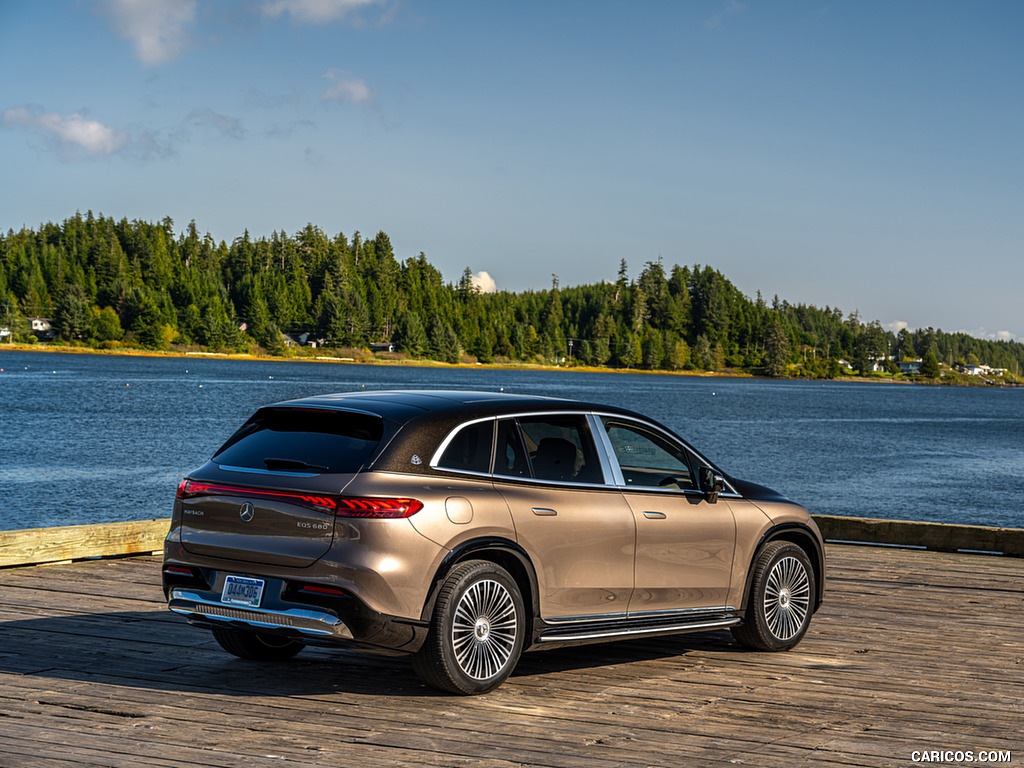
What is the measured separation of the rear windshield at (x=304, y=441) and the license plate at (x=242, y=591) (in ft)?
2.07

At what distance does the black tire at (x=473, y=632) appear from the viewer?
582 cm

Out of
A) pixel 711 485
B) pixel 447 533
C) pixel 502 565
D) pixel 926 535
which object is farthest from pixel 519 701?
pixel 926 535

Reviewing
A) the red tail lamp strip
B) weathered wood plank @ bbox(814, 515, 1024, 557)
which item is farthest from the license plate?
weathered wood plank @ bbox(814, 515, 1024, 557)

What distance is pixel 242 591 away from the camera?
5.79 m

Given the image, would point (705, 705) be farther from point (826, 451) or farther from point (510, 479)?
point (826, 451)

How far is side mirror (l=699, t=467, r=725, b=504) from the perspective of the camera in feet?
24.0

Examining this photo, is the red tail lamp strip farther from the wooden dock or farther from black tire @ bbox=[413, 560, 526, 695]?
the wooden dock

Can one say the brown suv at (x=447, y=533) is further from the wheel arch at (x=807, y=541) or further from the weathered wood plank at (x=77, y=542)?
the weathered wood plank at (x=77, y=542)

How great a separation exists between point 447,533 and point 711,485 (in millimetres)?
2339

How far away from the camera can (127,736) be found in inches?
198

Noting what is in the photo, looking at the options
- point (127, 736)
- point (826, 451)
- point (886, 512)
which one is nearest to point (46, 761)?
point (127, 736)

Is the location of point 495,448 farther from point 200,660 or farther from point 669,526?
point 200,660

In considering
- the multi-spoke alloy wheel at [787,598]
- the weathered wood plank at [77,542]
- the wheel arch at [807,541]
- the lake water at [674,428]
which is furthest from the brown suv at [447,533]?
the lake water at [674,428]

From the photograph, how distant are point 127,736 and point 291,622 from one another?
0.97 meters
